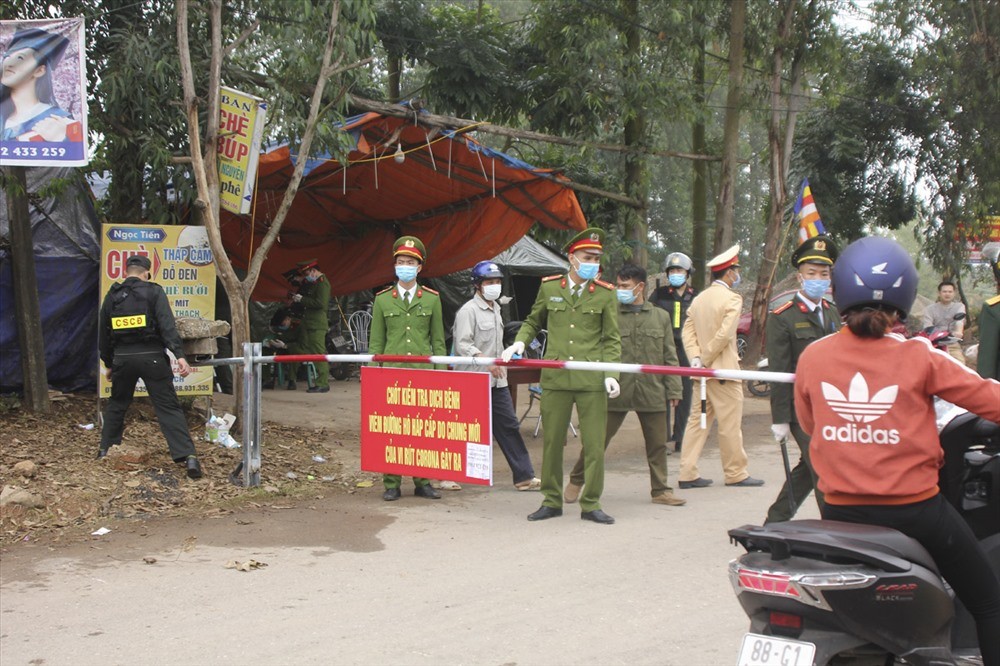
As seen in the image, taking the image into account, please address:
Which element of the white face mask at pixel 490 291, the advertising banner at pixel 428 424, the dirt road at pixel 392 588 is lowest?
the dirt road at pixel 392 588

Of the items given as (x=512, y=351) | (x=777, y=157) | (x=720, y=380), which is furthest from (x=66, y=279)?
(x=777, y=157)

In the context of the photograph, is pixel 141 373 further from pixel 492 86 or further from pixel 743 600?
pixel 492 86

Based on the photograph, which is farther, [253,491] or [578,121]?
[578,121]

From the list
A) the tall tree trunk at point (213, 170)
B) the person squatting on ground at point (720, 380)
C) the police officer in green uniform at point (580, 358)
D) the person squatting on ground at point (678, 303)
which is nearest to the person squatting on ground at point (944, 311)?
the person squatting on ground at point (678, 303)

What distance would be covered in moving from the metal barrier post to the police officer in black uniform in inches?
17.0

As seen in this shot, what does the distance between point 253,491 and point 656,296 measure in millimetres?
4679

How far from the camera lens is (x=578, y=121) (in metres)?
14.6

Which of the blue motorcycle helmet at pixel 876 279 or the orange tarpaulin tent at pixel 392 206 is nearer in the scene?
the blue motorcycle helmet at pixel 876 279

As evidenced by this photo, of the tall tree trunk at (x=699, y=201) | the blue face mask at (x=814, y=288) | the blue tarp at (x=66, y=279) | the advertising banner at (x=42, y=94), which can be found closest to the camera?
the blue face mask at (x=814, y=288)

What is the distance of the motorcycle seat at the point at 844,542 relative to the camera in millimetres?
3078

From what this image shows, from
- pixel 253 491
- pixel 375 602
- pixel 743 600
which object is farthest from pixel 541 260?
pixel 743 600

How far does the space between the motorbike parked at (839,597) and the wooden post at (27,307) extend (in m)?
8.77

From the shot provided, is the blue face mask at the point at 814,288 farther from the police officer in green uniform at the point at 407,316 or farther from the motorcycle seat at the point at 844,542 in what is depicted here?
the motorcycle seat at the point at 844,542

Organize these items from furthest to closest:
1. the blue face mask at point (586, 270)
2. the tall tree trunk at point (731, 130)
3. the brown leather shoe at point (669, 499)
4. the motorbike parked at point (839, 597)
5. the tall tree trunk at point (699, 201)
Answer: the tall tree trunk at point (699, 201) < the tall tree trunk at point (731, 130) < the brown leather shoe at point (669, 499) < the blue face mask at point (586, 270) < the motorbike parked at point (839, 597)
